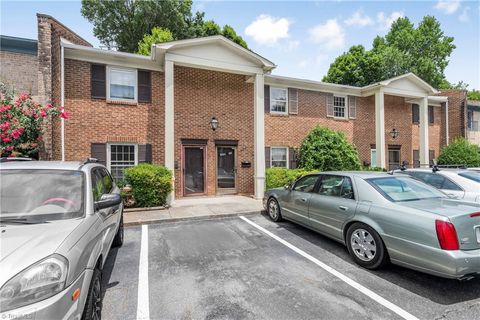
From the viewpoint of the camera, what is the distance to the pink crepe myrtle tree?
23.9 feet

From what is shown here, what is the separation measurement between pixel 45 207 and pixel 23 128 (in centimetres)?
694

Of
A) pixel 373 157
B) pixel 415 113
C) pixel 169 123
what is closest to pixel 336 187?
pixel 169 123

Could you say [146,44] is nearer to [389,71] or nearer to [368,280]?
[368,280]

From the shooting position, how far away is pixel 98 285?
Result: 2582 millimetres

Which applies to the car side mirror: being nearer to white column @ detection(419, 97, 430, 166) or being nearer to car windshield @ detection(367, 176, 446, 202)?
car windshield @ detection(367, 176, 446, 202)

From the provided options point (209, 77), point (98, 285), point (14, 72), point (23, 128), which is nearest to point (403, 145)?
point (209, 77)

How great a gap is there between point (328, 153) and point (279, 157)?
2280 mm

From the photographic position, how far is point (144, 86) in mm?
9562

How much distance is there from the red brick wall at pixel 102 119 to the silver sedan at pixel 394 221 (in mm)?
6672

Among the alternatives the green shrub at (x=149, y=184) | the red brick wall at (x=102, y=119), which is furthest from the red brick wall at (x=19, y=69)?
the green shrub at (x=149, y=184)

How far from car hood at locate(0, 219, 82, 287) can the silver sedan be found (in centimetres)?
393

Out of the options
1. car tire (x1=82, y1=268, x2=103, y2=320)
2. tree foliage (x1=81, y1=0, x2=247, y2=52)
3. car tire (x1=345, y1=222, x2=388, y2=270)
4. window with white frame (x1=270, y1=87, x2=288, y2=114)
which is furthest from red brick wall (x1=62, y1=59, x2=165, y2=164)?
tree foliage (x1=81, y1=0, x2=247, y2=52)

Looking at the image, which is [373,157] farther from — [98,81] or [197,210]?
[98,81]

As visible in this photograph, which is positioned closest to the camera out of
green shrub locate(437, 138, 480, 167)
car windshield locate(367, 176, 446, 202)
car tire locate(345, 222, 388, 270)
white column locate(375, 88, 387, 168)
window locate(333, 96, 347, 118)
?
car tire locate(345, 222, 388, 270)
